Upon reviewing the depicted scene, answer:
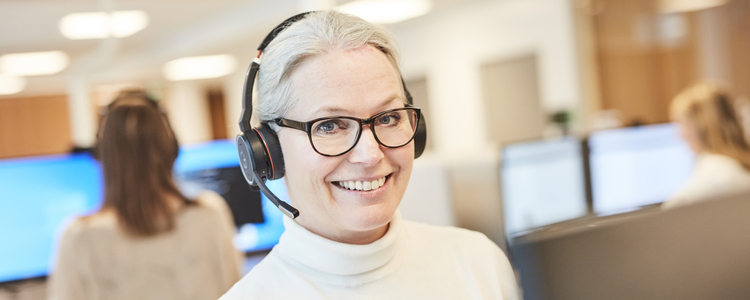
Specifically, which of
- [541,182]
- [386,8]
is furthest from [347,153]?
[386,8]

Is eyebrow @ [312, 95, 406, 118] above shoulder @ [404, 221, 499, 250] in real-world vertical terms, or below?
above

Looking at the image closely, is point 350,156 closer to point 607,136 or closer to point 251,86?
point 251,86

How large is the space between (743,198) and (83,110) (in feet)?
26.7

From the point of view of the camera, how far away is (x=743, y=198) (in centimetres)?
61

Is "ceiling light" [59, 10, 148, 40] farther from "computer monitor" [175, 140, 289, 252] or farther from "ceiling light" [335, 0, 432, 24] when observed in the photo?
"computer monitor" [175, 140, 289, 252]

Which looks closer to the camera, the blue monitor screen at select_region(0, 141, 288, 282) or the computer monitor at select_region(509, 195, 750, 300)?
the computer monitor at select_region(509, 195, 750, 300)

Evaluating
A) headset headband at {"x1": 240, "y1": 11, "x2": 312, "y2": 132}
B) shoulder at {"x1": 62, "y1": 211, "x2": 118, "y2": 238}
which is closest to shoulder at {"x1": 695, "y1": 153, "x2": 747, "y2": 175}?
headset headband at {"x1": 240, "y1": 11, "x2": 312, "y2": 132}

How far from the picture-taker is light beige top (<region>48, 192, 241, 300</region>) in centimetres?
153

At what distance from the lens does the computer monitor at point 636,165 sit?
1.96 metres

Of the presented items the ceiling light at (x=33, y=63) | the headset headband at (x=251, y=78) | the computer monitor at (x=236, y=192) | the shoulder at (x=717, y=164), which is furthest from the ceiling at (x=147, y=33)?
the headset headband at (x=251, y=78)

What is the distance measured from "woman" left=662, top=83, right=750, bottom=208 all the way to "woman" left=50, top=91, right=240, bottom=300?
5.40ft

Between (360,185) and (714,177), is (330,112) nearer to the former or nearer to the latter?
(360,185)

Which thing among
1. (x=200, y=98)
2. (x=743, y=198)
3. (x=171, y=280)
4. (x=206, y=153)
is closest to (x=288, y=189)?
(x=743, y=198)

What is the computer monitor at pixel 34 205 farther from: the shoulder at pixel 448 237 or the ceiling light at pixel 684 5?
the ceiling light at pixel 684 5
